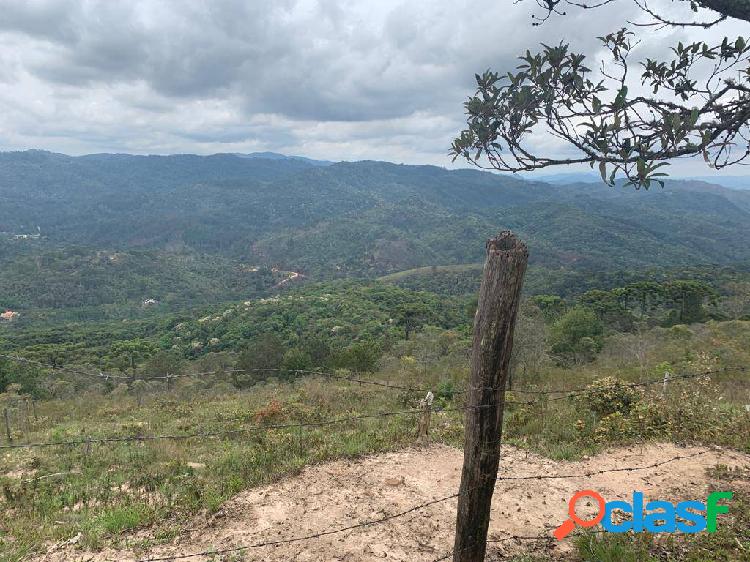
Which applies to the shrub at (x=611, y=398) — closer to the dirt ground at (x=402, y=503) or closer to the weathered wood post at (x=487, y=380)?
the dirt ground at (x=402, y=503)

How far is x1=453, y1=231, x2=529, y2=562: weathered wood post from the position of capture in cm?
328

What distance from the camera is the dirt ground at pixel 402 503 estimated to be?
5.05 m

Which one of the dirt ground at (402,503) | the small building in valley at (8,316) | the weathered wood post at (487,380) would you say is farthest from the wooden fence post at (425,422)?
the small building in valley at (8,316)

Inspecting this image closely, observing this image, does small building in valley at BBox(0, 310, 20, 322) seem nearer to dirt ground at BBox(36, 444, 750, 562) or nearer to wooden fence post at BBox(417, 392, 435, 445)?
wooden fence post at BBox(417, 392, 435, 445)

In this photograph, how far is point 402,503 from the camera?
6.18m

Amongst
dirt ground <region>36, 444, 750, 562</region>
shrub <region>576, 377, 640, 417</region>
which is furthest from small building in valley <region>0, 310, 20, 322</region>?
shrub <region>576, 377, 640, 417</region>

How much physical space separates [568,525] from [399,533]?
6.26 feet

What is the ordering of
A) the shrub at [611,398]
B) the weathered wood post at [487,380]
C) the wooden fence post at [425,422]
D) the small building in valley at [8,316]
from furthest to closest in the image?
the small building in valley at [8,316]
the shrub at [611,398]
the wooden fence post at [425,422]
the weathered wood post at [487,380]

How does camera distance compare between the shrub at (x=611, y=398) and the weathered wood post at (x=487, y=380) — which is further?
the shrub at (x=611, y=398)

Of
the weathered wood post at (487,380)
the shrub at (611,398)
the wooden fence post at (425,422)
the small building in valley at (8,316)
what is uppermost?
the weathered wood post at (487,380)

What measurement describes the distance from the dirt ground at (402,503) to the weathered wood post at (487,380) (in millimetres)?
1593

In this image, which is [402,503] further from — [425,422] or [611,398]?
[611,398]

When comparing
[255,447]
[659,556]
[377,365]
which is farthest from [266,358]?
[659,556]

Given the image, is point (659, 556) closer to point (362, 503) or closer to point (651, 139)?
point (362, 503)
